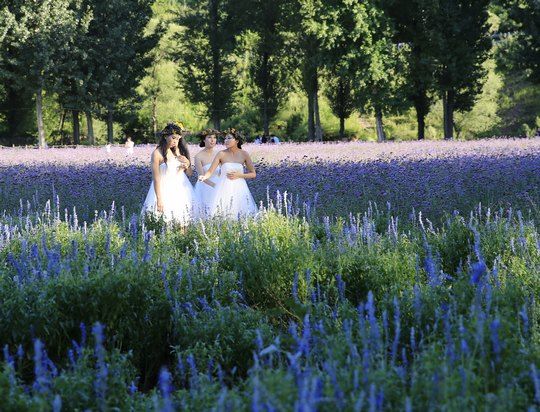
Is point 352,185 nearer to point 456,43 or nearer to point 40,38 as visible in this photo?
point 456,43

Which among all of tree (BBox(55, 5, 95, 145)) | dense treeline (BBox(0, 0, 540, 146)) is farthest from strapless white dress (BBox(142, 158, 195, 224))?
tree (BBox(55, 5, 95, 145))

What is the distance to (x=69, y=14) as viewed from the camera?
4294 centimetres

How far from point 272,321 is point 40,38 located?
39281 mm

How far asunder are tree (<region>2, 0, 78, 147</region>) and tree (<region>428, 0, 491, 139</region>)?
62.8 ft

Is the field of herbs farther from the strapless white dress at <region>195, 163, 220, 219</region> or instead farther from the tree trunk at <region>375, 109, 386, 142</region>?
the tree trunk at <region>375, 109, 386, 142</region>

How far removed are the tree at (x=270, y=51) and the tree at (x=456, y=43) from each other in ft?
36.4

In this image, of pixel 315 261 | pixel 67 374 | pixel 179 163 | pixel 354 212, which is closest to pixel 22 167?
pixel 179 163

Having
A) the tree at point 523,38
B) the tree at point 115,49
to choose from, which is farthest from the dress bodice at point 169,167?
the tree at point 115,49

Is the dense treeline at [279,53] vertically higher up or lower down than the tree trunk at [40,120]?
higher up

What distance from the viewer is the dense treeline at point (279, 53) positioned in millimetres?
38062

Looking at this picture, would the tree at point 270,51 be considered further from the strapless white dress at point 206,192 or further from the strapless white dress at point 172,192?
the strapless white dress at point 172,192

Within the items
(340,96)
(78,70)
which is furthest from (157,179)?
(340,96)

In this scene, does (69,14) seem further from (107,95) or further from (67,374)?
(67,374)

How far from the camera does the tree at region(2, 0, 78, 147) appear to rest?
41.4m
